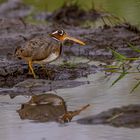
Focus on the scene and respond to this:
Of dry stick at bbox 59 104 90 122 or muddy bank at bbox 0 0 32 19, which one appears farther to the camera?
muddy bank at bbox 0 0 32 19

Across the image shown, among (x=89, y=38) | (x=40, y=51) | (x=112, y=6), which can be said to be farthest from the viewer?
(x=112, y=6)

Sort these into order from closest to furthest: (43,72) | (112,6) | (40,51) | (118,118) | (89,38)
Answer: (118,118), (40,51), (43,72), (89,38), (112,6)

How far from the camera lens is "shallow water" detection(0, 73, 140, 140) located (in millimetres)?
7102

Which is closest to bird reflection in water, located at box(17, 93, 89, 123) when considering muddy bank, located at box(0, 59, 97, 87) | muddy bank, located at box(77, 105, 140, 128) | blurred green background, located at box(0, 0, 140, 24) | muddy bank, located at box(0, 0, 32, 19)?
muddy bank, located at box(77, 105, 140, 128)

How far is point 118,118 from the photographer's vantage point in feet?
24.9

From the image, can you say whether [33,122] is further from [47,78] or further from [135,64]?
[135,64]

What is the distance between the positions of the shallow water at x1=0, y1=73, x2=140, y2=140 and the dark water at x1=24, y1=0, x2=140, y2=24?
382cm

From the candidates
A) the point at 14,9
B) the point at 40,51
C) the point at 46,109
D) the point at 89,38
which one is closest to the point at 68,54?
the point at 89,38

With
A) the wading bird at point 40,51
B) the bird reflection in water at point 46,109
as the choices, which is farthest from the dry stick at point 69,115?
the wading bird at point 40,51

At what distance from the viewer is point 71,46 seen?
12.9 meters

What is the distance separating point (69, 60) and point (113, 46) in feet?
3.19

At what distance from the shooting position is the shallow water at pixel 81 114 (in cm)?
710

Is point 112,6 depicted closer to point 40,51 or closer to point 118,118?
point 40,51

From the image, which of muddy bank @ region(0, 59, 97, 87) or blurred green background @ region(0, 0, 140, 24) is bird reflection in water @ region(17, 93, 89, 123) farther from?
blurred green background @ region(0, 0, 140, 24)
